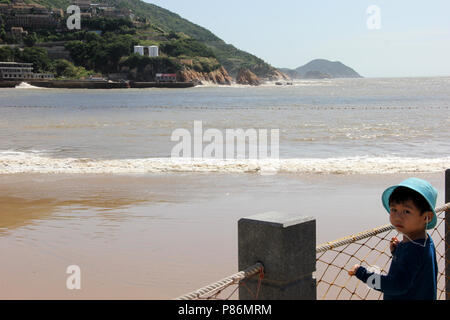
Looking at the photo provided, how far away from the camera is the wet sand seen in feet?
20.6

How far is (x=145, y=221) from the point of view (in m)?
8.91

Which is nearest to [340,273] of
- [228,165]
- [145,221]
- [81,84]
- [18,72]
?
[145,221]

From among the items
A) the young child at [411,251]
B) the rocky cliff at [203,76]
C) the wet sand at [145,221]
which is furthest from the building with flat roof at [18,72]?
the young child at [411,251]

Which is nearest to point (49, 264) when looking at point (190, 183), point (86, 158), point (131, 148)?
point (190, 183)

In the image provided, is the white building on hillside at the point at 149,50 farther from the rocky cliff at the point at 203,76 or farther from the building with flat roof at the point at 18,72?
the building with flat roof at the point at 18,72

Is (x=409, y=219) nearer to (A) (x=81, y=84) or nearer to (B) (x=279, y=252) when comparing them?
(B) (x=279, y=252)

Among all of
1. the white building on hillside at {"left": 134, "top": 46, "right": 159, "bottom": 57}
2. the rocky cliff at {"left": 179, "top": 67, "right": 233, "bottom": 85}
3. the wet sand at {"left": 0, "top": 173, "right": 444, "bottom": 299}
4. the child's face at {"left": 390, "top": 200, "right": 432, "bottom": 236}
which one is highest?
the white building on hillside at {"left": 134, "top": 46, "right": 159, "bottom": 57}

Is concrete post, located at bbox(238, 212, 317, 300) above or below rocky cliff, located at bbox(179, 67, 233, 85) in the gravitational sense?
below

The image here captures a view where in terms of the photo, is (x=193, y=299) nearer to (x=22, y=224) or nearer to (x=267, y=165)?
(x=22, y=224)

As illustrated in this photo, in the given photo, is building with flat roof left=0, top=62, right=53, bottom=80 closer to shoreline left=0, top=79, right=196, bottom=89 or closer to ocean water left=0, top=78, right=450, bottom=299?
shoreline left=0, top=79, right=196, bottom=89

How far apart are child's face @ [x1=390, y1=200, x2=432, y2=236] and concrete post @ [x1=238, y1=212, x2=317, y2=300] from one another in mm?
510

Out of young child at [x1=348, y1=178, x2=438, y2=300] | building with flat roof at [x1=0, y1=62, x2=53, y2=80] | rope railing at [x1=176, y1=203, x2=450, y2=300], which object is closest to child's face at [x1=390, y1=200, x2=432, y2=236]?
young child at [x1=348, y1=178, x2=438, y2=300]
